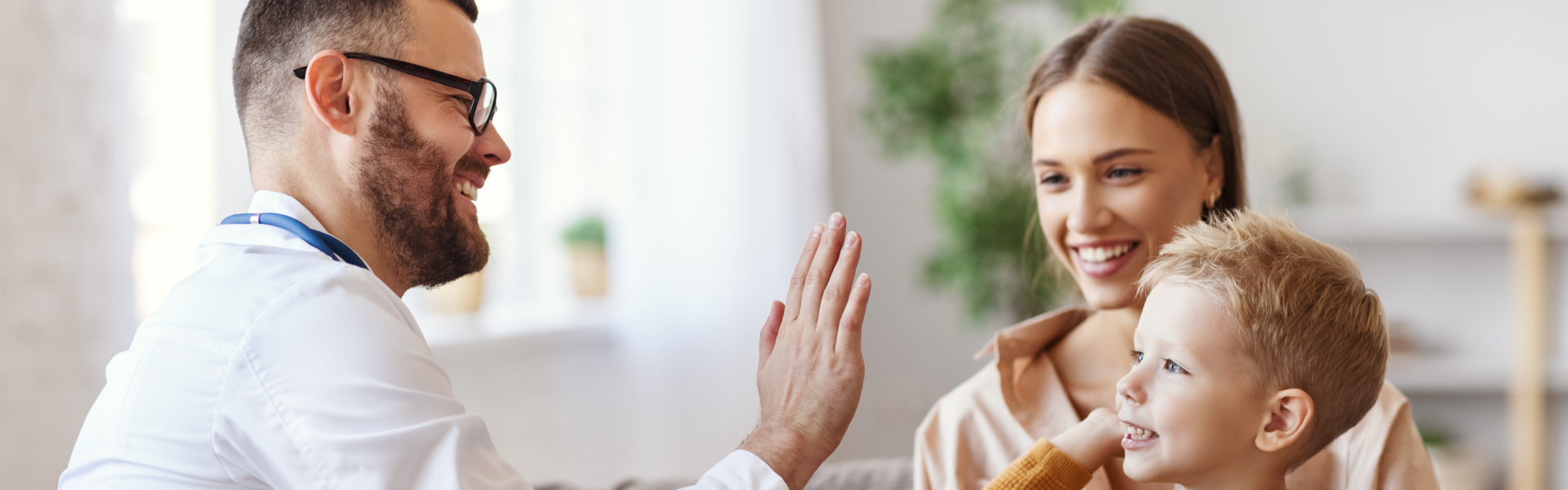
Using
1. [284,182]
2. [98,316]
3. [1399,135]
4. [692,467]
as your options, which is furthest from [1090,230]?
[1399,135]

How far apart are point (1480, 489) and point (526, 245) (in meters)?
3.59

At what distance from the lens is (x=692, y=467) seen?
4.12 m

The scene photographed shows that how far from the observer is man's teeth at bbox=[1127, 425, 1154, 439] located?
1326 millimetres

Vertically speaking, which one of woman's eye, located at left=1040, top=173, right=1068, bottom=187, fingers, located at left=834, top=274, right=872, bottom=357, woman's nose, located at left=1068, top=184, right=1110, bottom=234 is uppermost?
woman's eye, located at left=1040, top=173, right=1068, bottom=187

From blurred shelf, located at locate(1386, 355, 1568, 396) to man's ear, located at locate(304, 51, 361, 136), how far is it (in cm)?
397

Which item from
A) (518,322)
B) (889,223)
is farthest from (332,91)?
(889,223)

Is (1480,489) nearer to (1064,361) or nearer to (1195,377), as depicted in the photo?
(1064,361)

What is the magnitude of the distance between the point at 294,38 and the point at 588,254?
8.08ft

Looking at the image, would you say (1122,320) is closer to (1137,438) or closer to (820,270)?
(1137,438)


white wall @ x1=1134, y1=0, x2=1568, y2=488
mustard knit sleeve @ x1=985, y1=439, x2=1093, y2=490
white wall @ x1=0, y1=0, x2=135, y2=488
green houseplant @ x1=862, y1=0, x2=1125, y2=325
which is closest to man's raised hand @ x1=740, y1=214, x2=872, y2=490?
mustard knit sleeve @ x1=985, y1=439, x2=1093, y2=490

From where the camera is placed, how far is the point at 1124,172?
153 centimetres

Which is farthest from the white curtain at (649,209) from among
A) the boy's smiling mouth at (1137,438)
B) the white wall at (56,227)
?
the boy's smiling mouth at (1137,438)

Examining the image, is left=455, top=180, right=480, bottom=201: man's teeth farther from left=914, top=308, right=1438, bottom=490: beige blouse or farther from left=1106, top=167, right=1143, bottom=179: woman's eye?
left=1106, top=167, right=1143, bottom=179: woman's eye

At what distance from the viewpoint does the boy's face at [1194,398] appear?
1.27 meters
